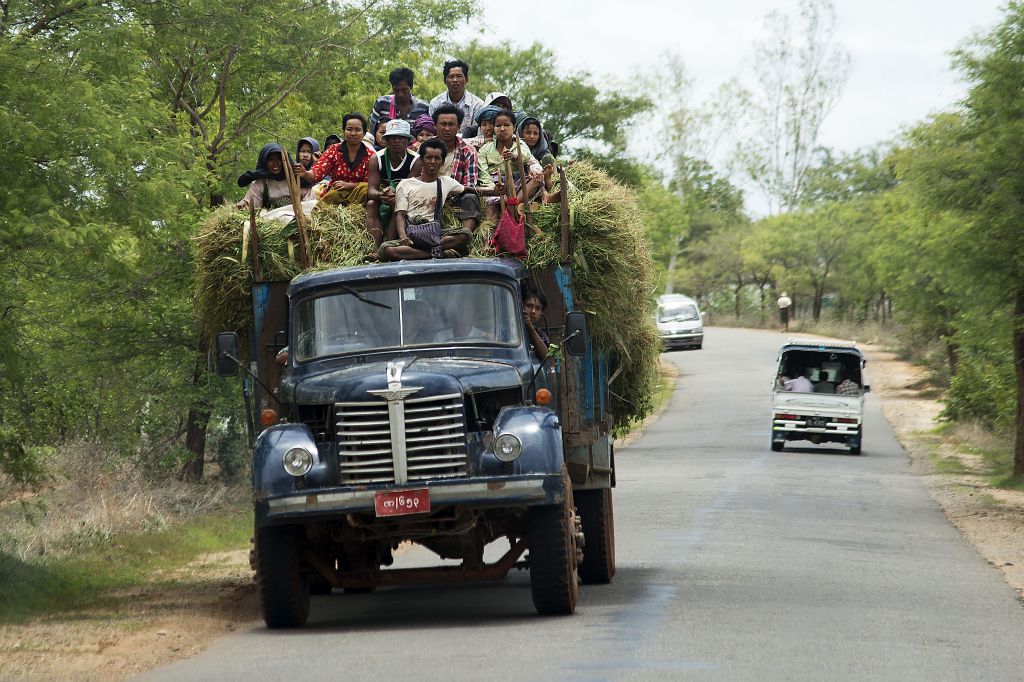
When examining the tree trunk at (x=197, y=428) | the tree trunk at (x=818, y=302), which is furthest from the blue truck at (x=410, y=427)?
the tree trunk at (x=818, y=302)

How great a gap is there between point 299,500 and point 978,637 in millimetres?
4585

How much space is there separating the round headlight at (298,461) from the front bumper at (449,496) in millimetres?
165

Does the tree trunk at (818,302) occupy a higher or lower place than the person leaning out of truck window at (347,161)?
lower

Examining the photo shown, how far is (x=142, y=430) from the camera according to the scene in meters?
25.9

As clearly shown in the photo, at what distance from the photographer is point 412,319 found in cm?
1164

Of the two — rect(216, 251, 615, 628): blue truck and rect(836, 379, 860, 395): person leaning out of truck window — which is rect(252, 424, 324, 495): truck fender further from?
rect(836, 379, 860, 395): person leaning out of truck window

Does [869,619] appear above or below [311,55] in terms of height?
below

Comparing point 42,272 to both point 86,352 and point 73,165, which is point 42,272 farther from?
point 86,352

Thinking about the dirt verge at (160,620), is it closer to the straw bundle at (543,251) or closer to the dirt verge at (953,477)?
the dirt verge at (953,477)

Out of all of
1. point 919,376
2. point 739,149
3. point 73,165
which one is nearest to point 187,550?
point 73,165

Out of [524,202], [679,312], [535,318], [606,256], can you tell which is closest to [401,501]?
[535,318]

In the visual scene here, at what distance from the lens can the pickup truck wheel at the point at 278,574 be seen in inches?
436

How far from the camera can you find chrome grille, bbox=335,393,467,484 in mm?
10742

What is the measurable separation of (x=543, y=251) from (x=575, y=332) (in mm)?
891
